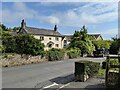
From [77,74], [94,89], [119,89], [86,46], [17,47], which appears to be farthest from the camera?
[86,46]

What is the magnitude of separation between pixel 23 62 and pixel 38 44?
3.95 meters

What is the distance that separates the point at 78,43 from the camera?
49344 millimetres

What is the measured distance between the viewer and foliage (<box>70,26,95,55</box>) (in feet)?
159

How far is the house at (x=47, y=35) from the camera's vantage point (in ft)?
180

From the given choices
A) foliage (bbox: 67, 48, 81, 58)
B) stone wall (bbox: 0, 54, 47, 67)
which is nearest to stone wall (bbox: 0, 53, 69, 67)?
stone wall (bbox: 0, 54, 47, 67)

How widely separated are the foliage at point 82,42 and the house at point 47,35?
341 inches

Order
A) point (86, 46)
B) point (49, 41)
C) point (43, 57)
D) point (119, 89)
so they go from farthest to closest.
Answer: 1. point (49, 41)
2. point (86, 46)
3. point (43, 57)
4. point (119, 89)

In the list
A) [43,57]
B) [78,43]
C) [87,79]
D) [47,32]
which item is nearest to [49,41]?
[47,32]

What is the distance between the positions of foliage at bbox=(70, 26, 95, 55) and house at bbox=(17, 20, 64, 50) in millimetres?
8656

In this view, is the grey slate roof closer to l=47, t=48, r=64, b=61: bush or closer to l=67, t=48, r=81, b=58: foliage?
l=67, t=48, r=81, b=58: foliage

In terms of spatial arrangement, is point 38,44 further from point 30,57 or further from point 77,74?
point 77,74

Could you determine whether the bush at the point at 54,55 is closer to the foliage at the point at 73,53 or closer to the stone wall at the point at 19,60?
the stone wall at the point at 19,60

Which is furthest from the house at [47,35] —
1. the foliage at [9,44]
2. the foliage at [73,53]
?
the foliage at [9,44]

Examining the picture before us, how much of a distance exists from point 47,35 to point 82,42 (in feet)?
43.1
